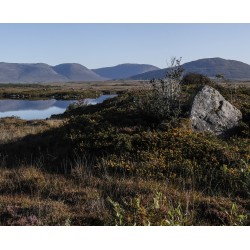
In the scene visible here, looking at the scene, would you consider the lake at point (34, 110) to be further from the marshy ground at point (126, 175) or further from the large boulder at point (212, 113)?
the marshy ground at point (126, 175)

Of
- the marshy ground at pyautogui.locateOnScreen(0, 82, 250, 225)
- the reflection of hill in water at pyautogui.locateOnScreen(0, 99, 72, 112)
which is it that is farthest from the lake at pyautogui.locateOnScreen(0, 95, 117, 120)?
the marshy ground at pyautogui.locateOnScreen(0, 82, 250, 225)

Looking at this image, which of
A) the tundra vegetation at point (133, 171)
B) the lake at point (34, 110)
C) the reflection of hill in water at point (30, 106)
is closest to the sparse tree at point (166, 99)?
the tundra vegetation at point (133, 171)

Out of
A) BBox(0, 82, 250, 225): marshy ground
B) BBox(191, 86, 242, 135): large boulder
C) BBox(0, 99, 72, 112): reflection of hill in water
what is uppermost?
BBox(191, 86, 242, 135): large boulder

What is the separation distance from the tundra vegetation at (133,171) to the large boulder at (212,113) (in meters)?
0.31

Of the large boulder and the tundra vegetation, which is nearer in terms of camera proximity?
the tundra vegetation

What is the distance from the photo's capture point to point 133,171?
10.4 m

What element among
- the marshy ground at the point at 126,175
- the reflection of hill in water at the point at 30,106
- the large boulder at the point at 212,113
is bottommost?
the reflection of hill in water at the point at 30,106

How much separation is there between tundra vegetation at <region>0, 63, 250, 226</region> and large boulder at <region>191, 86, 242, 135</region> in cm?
31

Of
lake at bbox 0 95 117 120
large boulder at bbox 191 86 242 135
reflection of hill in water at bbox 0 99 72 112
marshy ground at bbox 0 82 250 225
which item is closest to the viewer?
marshy ground at bbox 0 82 250 225

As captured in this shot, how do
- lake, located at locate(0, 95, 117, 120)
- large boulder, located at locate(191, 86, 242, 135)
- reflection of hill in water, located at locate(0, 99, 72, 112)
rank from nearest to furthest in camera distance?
large boulder, located at locate(191, 86, 242, 135) < lake, located at locate(0, 95, 117, 120) < reflection of hill in water, located at locate(0, 99, 72, 112)

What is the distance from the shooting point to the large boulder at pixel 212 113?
13.7 m

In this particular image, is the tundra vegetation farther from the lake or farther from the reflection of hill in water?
the reflection of hill in water

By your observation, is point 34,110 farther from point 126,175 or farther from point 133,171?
point 126,175

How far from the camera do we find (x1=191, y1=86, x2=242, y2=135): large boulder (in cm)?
1368
